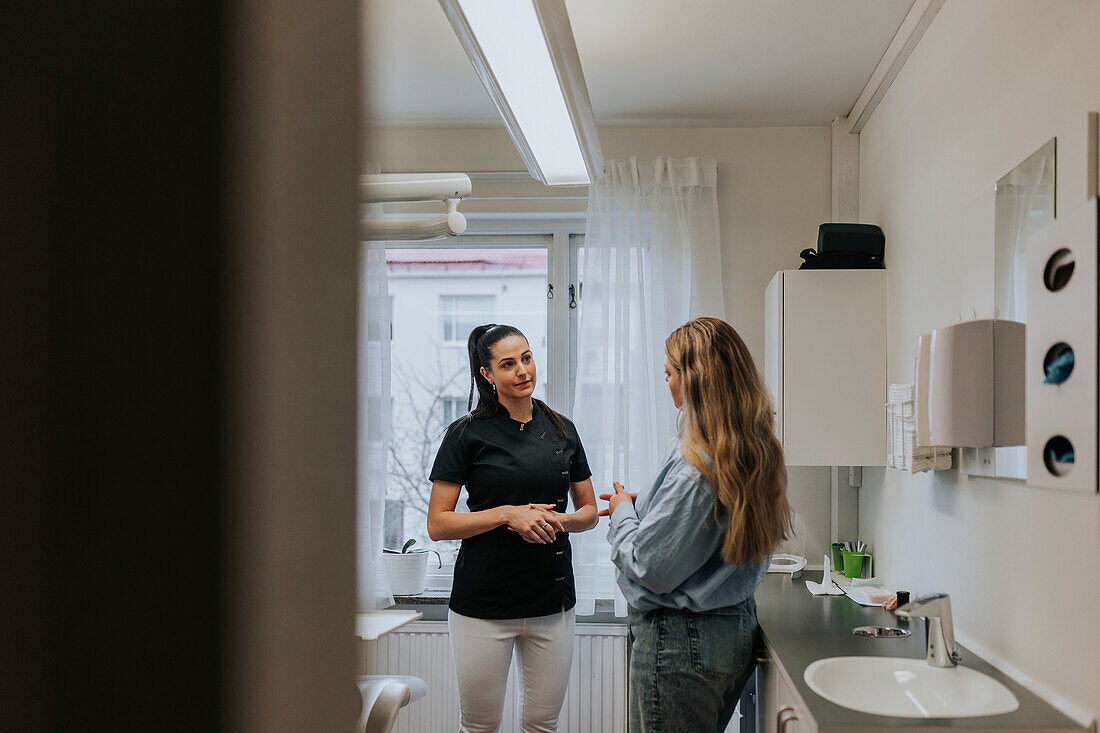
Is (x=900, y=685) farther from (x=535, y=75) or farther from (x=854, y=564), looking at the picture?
(x=535, y=75)

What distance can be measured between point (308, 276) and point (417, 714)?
3556 mm

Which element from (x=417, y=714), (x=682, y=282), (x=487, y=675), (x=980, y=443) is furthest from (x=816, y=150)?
(x=417, y=714)

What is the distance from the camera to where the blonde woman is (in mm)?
1918

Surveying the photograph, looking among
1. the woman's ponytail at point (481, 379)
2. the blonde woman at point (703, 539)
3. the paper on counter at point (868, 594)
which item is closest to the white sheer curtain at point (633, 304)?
the woman's ponytail at point (481, 379)

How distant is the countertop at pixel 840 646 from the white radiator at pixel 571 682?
0.74 m

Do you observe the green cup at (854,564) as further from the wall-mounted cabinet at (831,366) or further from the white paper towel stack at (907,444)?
the white paper towel stack at (907,444)

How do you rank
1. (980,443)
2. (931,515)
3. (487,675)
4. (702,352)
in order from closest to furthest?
(980,443), (702,352), (931,515), (487,675)

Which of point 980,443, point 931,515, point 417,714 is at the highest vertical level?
point 980,443

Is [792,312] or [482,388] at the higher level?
[792,312]

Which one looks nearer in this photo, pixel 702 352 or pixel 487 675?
pixel 702 352

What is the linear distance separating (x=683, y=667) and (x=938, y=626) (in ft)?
1.89

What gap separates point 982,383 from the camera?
5.88 feet

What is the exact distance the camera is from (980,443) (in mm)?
1798

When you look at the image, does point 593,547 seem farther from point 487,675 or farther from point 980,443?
point 980,443
